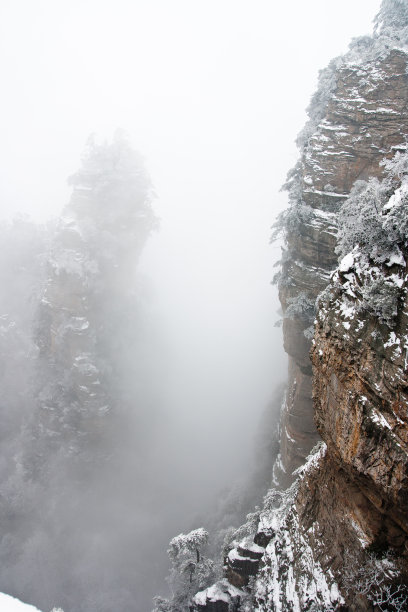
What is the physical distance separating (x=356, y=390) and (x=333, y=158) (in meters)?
12.5

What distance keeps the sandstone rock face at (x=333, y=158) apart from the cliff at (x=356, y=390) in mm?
56

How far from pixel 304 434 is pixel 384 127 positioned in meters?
15.7

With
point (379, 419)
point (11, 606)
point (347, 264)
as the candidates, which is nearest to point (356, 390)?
point (379, 419)

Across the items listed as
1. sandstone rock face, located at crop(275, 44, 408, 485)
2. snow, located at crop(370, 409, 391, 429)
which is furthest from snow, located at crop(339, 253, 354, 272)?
sandstone rock face, located at crop(275, 44, 408, 485)

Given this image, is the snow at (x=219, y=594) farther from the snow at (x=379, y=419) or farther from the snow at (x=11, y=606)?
the snow at (x=11, y=606)

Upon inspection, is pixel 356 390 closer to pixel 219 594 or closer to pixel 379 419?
pixel 379 419

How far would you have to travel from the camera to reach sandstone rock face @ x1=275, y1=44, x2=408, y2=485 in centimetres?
1427

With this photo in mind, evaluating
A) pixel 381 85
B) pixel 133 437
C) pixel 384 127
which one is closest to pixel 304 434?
pixel 384 127

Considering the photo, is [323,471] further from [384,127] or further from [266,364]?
[266,364]

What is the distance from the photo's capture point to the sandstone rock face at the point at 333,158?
1427cm

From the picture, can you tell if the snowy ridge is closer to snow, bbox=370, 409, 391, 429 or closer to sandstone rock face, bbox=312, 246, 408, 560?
sandstone rock face, bbox=312, 246, 408, 560

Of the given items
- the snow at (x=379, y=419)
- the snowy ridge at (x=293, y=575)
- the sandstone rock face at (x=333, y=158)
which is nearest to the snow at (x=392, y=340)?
the snow at (x=379, y=419)

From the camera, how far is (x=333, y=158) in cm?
1515

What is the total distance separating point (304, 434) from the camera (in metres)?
17.9
